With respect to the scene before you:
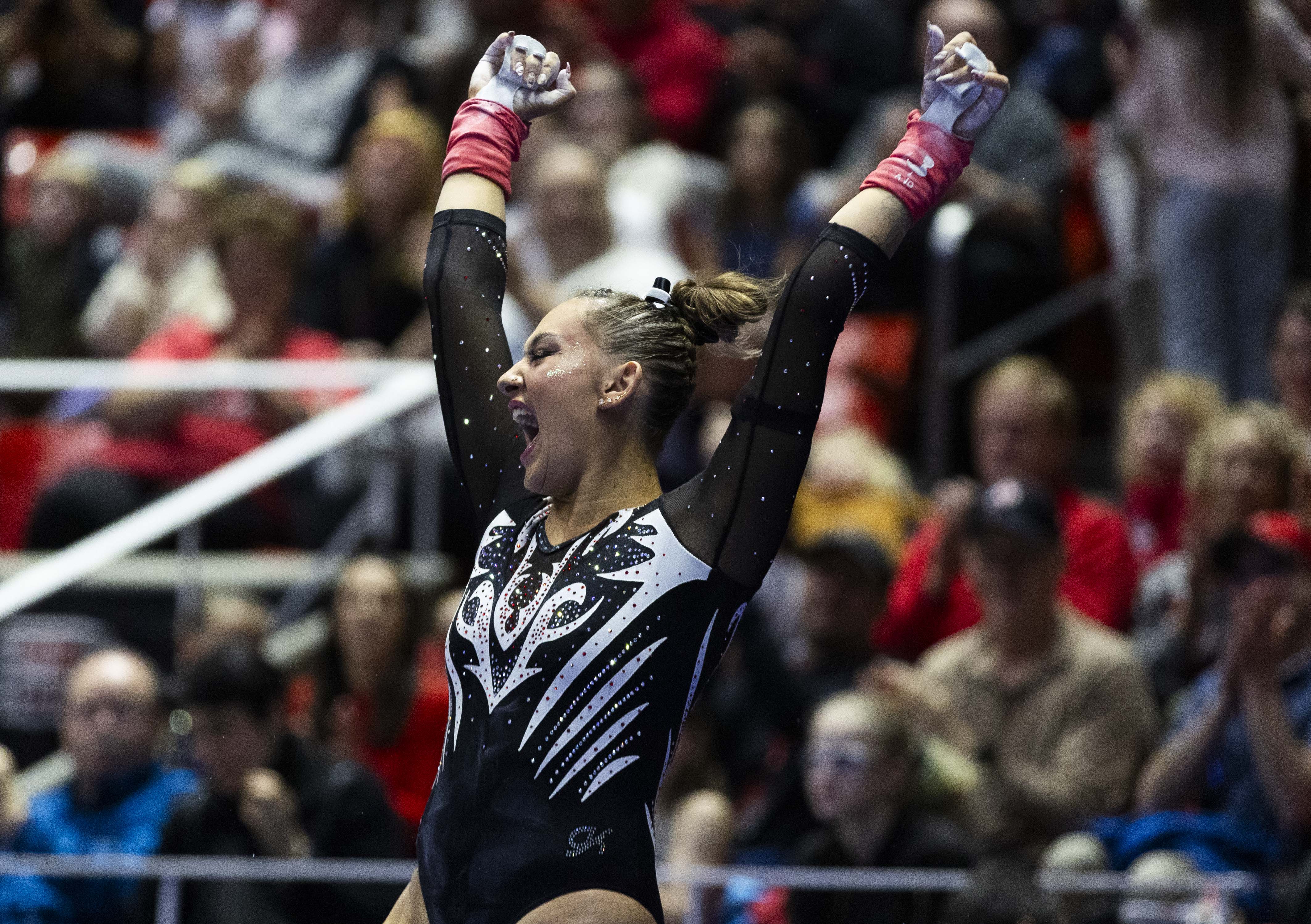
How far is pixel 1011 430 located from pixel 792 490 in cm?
331

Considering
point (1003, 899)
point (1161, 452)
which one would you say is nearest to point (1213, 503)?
point (1161, 452)

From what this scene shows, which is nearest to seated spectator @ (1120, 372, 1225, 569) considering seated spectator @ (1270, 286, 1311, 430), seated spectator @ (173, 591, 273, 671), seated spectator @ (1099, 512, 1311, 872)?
seated spectator @ (1270, 286, 1311, 430)

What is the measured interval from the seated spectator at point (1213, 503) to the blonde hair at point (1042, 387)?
1.67 feet

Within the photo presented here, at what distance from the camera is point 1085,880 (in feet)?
14.2

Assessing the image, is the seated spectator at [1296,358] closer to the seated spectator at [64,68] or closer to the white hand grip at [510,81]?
the white hand grip at [510,81]

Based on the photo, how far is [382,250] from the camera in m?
6.98

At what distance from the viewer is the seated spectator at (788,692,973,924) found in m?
4.62

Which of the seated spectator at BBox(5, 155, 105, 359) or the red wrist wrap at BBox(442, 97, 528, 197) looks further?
the seated spectator at BBox(5, 155, 105, 359)

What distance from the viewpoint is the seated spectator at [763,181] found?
278 inches

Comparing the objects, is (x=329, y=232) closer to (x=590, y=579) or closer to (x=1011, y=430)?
(x=1011, y=430)

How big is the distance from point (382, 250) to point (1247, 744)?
3679 millimetres

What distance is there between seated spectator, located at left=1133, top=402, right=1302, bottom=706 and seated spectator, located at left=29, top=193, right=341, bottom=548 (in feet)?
8.89

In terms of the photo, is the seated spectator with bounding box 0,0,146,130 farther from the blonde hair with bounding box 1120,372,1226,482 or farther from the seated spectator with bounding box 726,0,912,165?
the blonde hair with bounding box 1120,372,1226,482

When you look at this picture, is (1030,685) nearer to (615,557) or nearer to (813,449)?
(813,449)
